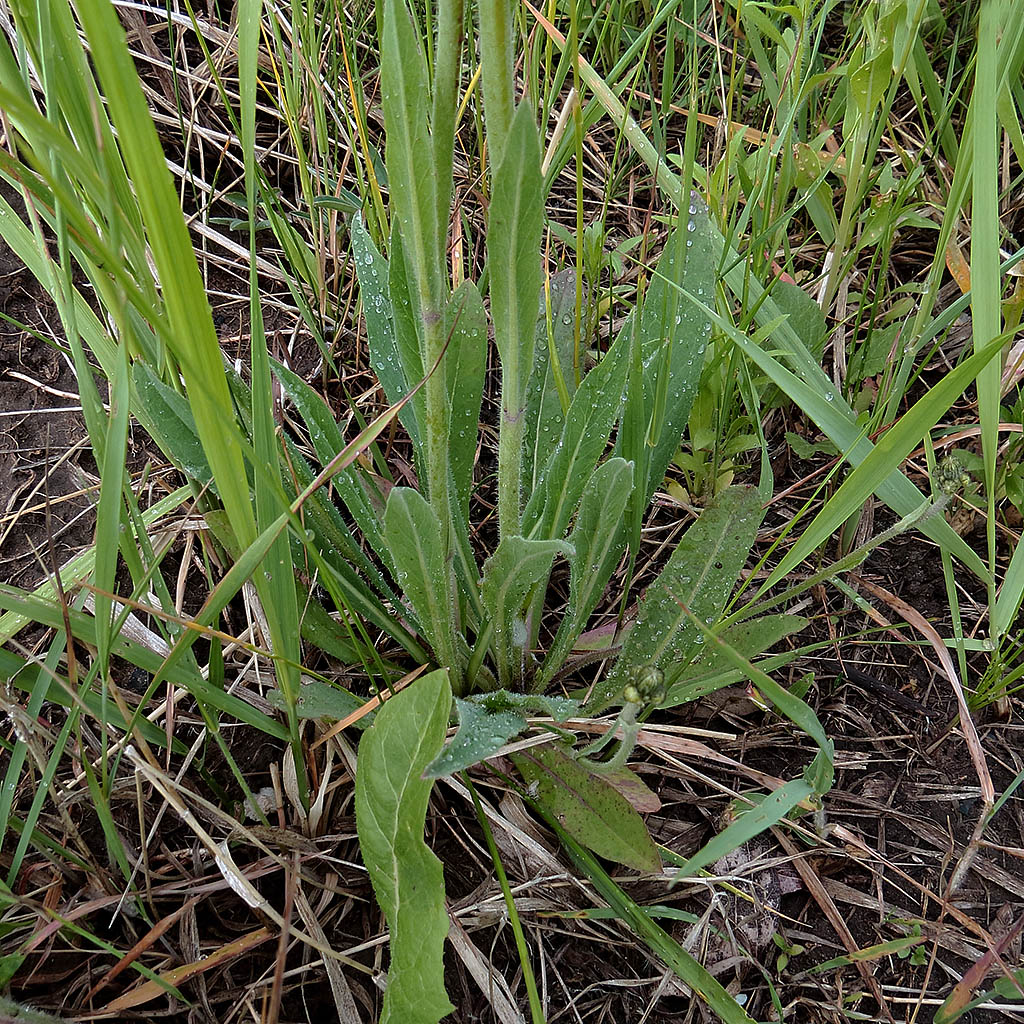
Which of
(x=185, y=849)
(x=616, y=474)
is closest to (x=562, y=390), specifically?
(x=616, y=474)

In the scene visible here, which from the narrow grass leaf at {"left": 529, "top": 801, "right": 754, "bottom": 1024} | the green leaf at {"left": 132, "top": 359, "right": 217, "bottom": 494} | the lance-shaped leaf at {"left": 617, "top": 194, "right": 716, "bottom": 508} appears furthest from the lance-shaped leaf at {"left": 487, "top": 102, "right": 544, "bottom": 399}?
the narrow grass leaf at {"left": 529, "top": 801, "right": 754, "bottom": 1024}

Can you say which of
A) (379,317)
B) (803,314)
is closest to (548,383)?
(379,317)

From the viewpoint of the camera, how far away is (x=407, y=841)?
→ 96 centimetres

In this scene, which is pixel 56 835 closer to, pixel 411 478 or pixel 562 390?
pixel 411 478

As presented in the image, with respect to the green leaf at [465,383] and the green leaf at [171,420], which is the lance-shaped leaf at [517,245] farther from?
the green leaf at [171,420]

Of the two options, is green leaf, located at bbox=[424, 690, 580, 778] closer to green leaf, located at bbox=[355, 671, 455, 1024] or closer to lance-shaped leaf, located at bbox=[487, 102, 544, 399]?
green leaf, located at bbox=[355, 671, 455, 1024]

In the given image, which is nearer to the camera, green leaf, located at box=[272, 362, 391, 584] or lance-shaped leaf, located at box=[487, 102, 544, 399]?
lance-shaped leaf, located at box=[487, 102, 544, 399]

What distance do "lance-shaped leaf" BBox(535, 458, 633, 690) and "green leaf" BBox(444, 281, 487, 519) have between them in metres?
0.21

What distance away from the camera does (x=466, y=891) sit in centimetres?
115

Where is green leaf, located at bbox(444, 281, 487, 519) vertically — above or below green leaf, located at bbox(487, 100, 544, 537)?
below

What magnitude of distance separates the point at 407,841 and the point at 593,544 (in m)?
0.41

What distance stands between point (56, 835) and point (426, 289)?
0.82 m

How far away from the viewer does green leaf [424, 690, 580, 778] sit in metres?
0.88

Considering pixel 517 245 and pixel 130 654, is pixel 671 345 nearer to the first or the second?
pixel 517 245
